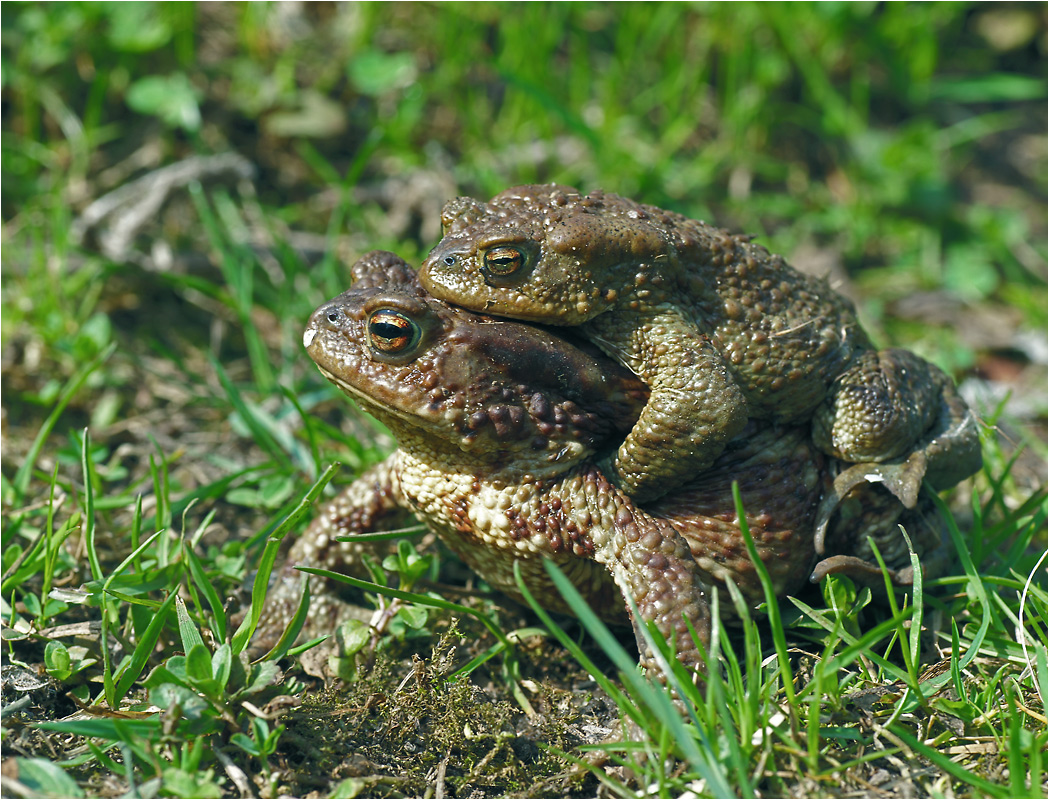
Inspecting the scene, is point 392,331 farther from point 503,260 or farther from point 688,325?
point 688,325

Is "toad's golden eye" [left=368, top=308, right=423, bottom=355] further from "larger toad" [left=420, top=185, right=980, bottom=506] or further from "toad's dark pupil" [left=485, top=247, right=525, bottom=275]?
"toad's dark pupil" [left=485, top=247, right=525, bottom=275]

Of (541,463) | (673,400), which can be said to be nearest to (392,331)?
(541,463)

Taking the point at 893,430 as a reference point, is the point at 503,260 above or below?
above

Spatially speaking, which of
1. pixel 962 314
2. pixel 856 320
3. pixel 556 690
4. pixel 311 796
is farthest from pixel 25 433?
pixel 962 314

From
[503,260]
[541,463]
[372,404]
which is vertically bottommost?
[541,463]

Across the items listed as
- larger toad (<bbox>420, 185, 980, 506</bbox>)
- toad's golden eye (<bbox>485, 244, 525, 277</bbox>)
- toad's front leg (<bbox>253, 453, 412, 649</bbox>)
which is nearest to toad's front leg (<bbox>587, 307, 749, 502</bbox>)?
larger toad (<bbox>420, 185, 980, 506</bbox>)

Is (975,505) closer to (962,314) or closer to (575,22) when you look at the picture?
(962,314)

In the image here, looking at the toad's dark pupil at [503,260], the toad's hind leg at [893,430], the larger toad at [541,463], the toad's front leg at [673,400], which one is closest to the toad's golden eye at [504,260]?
the toad's dark pupil at [503,260]
